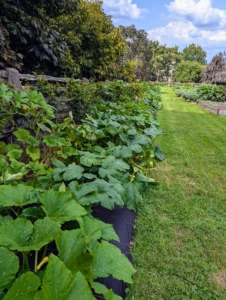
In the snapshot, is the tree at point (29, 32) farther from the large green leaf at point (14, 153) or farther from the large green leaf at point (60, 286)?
the large green leaf at point (60, 286)

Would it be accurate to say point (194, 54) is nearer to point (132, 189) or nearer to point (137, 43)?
point (137, 43)

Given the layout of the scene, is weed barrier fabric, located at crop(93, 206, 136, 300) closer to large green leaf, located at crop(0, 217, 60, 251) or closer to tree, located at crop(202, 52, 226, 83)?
large green leaf, located at crop(0, 217, 60, 251)

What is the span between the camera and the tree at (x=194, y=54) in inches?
2918

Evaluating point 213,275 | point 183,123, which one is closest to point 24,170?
point 213,275

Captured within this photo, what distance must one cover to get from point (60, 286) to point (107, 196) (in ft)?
2.96

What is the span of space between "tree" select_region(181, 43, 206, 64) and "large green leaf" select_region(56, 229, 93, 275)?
8223cm

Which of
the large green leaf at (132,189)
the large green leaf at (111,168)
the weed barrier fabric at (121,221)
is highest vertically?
the large green leaf at (111,168)

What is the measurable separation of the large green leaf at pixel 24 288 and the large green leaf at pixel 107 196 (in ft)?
2.68

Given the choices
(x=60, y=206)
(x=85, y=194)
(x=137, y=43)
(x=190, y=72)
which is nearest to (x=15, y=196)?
(x=60, y=206)

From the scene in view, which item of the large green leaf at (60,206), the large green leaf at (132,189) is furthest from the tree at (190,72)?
the large green leaf at (60,206)

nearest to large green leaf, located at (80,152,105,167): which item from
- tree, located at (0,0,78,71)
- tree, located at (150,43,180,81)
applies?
tree, located at (0,0,78,71)

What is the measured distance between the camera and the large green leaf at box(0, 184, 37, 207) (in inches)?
43.0

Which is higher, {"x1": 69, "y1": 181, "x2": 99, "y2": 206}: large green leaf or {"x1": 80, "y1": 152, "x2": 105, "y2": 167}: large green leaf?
{"x1": 80, "y1": 152, "x2": 105, "y2": 167}: large green leaf

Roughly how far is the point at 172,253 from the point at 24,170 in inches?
50.0
